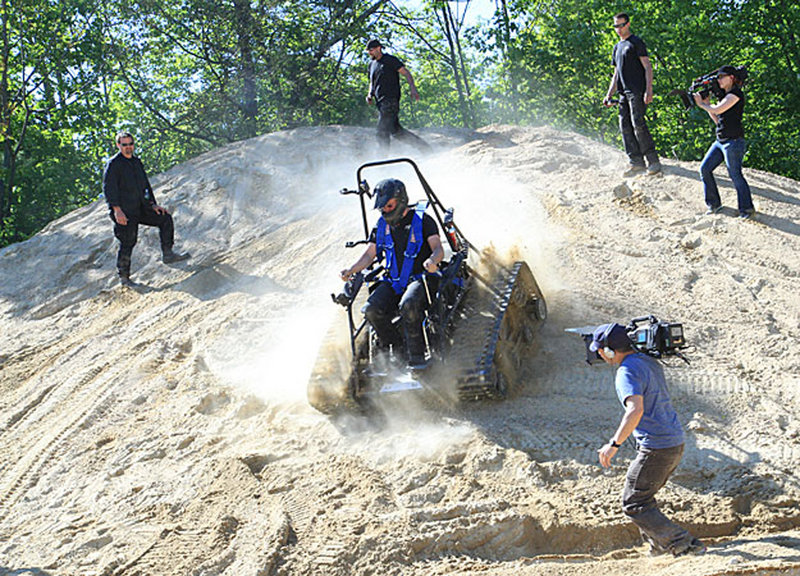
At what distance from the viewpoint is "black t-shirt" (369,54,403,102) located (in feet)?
48.2

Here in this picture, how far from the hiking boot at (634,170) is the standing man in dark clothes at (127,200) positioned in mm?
6851

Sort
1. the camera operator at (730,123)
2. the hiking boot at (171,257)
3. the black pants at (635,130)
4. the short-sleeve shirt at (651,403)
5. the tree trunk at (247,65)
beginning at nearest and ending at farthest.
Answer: the short-sleeve shirt at (651,403) → the camera operator at (730,123) → the black pants at (635,130) → the hiking boot at (171,257) → the tree trunk at (247,65)

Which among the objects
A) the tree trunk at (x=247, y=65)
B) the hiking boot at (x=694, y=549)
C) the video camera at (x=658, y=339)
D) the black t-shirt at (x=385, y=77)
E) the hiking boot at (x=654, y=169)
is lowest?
the hiking boot at (x=694, y=549)

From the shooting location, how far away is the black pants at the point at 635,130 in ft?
39.9

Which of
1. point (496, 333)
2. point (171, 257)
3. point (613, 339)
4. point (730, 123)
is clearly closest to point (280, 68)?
point (171, 257)

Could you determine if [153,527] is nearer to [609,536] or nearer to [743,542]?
[609,536]

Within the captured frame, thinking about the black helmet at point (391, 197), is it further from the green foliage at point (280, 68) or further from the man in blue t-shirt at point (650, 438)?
the green foliage at point (280, 68)

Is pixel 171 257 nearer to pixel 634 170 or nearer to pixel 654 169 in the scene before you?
pixel 634 170

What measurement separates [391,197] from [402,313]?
1141 millimetres

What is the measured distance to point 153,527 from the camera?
689cm

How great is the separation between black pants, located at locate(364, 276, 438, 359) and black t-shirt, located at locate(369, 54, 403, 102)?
23.8 feet

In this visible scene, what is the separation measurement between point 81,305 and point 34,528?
20.2 ft

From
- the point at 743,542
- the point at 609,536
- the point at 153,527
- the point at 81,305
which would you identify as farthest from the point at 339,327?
the point at 81,305

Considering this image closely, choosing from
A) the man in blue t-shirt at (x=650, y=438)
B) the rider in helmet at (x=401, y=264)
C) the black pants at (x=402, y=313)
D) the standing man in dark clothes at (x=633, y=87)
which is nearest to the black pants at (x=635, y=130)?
the standing man in dark clothes at (x=633, y=87)
